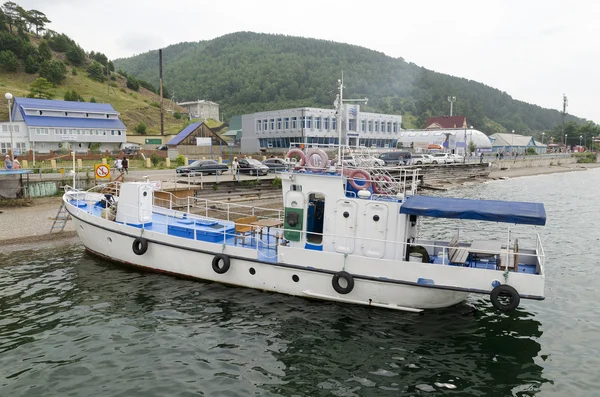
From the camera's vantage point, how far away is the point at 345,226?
14.2 metres

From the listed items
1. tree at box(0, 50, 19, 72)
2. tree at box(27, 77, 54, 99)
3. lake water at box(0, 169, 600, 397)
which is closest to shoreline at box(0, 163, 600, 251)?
lake water at box(0, 169, 600, 397)

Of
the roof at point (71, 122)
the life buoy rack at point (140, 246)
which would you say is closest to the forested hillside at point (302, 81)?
the roof at point (71, 122)

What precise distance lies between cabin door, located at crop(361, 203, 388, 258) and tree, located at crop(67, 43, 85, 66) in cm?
11642

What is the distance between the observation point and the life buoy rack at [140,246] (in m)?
16.6

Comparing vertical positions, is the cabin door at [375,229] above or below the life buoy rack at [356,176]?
below

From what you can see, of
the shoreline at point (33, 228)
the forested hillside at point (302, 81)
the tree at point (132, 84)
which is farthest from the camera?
the forested hillside at point (302, 81)

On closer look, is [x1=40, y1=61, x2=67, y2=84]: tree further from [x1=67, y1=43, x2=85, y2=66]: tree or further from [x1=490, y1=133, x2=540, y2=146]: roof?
[x1=490, y1=133, x2=540, y2=146]: roof

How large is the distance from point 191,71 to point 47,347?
18376cm

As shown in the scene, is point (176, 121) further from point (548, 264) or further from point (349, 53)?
point (349, 53)

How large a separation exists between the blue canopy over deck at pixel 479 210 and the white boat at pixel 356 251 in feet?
0.09

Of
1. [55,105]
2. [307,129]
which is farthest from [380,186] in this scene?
[55,105]

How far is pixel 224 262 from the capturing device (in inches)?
597

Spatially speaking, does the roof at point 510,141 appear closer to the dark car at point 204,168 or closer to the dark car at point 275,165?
the dark car at point 275,165

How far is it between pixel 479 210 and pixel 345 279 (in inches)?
176
